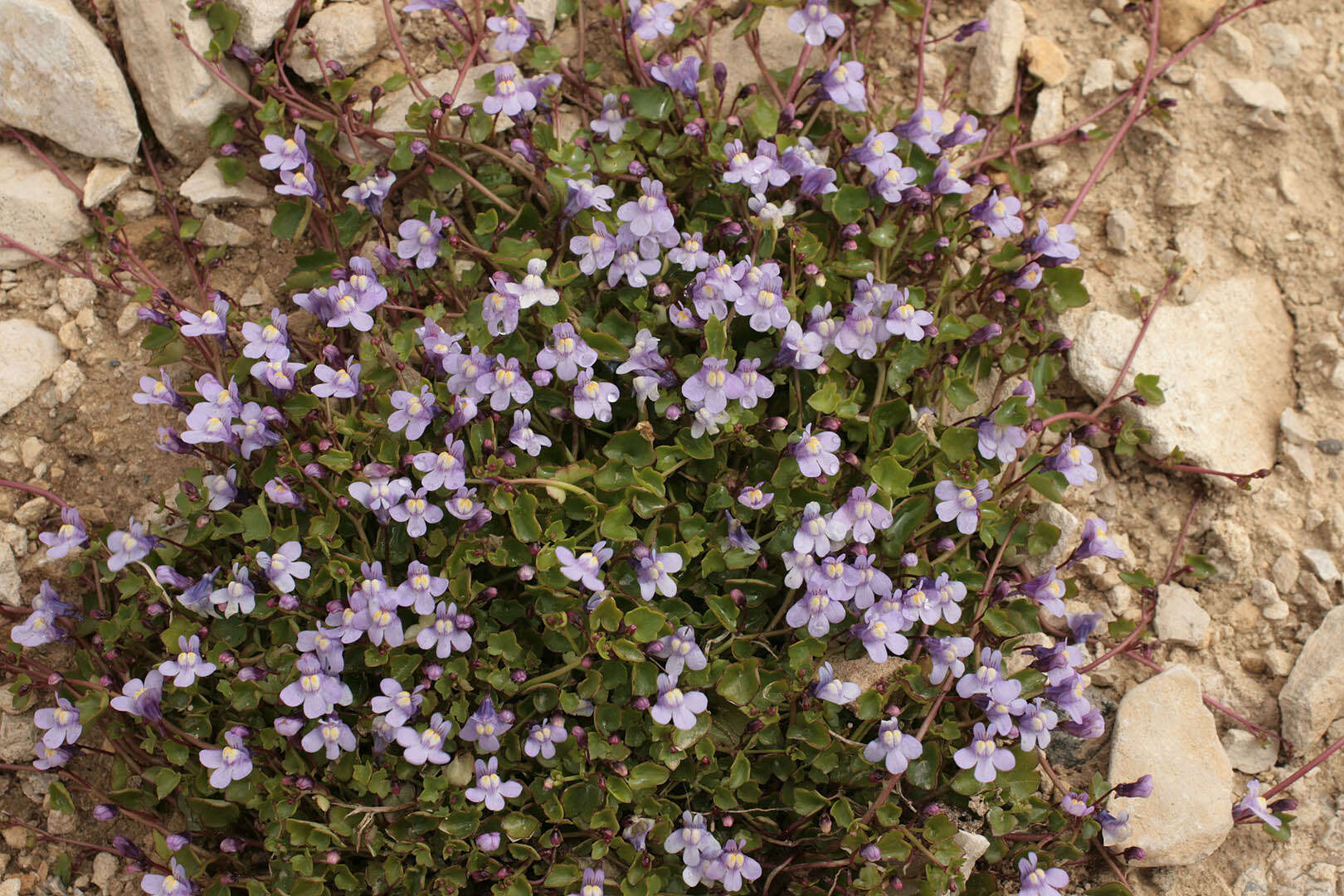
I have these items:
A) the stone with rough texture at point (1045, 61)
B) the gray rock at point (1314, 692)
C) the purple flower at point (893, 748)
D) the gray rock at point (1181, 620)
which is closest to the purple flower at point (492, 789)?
the purple flower at point (893, 748)

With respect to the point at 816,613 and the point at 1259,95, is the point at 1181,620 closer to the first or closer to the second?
the point at 816,613

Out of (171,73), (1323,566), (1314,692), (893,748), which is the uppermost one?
(171,73)

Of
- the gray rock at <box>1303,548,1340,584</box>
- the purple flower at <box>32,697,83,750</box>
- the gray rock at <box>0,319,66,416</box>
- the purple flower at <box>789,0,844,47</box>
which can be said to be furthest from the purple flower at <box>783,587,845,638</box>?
the gray rock at <box>0,319,66,416</box>

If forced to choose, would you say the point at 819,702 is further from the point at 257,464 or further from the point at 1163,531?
the point at 257,464

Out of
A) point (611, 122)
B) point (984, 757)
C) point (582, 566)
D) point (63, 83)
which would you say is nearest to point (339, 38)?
point (63, 83)

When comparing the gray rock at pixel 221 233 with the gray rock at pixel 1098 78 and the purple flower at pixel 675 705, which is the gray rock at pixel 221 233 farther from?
the gray rock at pixel 1098 78

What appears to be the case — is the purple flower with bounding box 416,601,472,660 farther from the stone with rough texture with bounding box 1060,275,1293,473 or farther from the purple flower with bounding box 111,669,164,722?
the stone with rough texture with bounding box 1060,275,1293,473
